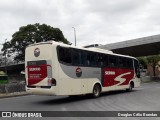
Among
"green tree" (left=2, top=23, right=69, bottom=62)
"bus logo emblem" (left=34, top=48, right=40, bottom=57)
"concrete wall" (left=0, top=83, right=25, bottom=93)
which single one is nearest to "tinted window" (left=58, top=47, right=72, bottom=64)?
"bus logo emblem" (left=34, top=48, right=40, bottom=57)

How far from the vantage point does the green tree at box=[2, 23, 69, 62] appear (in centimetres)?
7125

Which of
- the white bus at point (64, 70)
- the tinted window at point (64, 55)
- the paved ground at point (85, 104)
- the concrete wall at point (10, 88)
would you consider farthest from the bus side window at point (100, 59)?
the concrete wall at point (10, 88)

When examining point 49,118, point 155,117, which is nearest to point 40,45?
point 49,118

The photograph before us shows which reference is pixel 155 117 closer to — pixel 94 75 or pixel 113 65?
pixel 94 75

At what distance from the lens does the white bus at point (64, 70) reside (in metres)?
16.0

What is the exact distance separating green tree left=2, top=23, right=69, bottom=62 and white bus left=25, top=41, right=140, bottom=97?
170 ft

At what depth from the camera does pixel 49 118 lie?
35.8 ft

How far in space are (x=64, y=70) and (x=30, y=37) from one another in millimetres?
56379

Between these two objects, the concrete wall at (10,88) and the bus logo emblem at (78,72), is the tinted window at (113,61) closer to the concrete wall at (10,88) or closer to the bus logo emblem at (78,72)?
the bus logo emblem at (78,72)

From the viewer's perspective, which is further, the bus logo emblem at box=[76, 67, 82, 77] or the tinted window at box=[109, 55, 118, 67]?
the tinted window at box=[109, 55, 118, 67]

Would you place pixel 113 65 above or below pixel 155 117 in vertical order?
above

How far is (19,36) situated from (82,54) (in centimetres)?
5527

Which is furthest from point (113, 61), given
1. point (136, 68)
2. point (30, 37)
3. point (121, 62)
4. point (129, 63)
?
point (30, 37)

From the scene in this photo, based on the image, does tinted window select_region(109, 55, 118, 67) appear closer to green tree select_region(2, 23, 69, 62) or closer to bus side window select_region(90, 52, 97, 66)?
bus side window select_region(90, 52, 97, 66)
